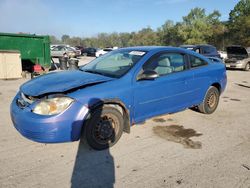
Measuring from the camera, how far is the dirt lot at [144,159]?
10.8ft

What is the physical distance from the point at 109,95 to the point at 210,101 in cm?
299

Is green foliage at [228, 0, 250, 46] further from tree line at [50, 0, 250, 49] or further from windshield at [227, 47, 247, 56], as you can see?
windshield at [227, 47, 247, 56]

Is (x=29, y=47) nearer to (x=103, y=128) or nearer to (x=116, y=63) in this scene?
(x=116, y=63)

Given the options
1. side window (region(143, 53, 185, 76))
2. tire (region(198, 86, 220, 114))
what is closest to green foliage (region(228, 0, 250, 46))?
tire (region(198, 86, 220, 114))

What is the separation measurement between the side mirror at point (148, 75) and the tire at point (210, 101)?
2042 millimetres

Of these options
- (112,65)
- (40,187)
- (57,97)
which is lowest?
(40,187)

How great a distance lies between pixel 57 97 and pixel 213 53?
1322 cm

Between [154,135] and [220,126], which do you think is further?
[220,126]

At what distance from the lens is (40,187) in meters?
3.13

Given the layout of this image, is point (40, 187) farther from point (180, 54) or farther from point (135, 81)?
point (180, 54)

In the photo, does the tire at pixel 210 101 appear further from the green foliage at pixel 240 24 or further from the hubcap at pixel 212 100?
the green foliage at pixel 240 24

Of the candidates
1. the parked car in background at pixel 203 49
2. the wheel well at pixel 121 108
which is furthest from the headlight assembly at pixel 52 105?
the parked car in background at pixel 203 49

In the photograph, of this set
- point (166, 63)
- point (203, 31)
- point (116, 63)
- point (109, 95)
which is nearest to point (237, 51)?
point (166, 63)

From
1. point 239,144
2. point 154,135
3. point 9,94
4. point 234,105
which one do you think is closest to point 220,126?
point 239,144
